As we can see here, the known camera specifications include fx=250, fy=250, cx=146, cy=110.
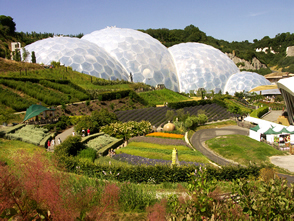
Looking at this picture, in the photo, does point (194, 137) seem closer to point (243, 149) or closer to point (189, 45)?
point (243, 149)

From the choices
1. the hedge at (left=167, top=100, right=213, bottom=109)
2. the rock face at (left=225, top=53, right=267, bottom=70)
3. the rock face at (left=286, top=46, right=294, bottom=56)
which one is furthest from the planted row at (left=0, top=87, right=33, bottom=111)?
the rock face at (left=286, top=46, right=294, bottom=56)

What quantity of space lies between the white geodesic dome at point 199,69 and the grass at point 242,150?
32031 millimetres

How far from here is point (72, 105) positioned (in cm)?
2905

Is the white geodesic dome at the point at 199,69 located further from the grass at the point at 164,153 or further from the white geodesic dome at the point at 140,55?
the grass at the point at 164,153

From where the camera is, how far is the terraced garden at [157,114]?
96.1 ft

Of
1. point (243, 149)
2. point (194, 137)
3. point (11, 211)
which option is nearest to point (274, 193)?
point (11, 211)

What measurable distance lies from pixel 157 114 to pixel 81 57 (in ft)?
61.7

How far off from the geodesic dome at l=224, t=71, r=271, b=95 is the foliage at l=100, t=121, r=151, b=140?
1452 inches

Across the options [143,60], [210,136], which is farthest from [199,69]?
[210,136]

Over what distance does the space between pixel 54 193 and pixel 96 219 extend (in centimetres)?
113

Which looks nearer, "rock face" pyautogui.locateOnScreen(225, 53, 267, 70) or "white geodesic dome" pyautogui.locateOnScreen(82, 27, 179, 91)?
"white geodesic dome" pyautogui.locateOnScreen(82, 27, 179, 91)

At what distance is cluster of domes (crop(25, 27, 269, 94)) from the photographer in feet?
141

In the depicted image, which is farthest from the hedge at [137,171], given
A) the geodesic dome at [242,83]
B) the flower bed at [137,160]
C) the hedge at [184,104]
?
the geodesic dome at [242,83]

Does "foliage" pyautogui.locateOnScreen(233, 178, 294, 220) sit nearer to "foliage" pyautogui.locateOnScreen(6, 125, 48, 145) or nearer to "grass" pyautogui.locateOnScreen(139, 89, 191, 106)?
"foliage" pyautogui.locateOnScreen(6, 125, 48, 145)
